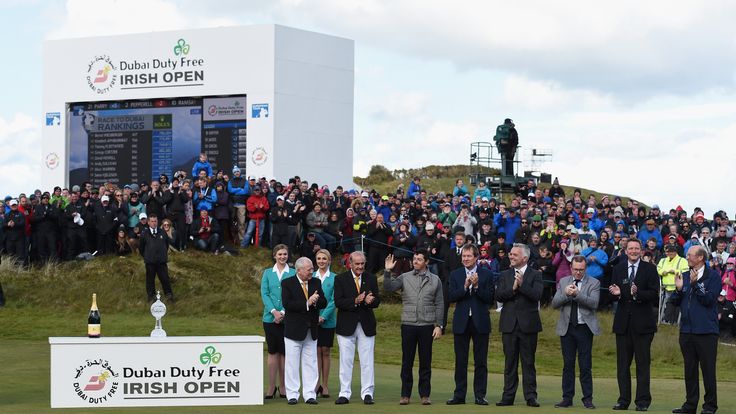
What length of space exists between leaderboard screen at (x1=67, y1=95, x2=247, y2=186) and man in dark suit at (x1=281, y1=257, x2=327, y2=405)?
1784 centimetres

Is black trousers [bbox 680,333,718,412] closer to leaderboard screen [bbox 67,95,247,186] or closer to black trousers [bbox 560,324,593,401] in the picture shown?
black trousers [bbox 560,324,593,401]

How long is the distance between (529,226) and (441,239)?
254 centimetres

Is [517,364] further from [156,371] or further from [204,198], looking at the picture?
[204,198]

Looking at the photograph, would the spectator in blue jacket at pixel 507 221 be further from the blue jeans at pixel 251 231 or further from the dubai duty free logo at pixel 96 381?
the dubai duty free logo at pixel 96 381

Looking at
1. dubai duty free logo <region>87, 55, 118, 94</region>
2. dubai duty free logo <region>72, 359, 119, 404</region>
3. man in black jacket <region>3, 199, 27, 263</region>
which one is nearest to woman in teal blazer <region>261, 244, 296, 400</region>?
dubai duty free logo <region>72, 359, 119, 404</region>

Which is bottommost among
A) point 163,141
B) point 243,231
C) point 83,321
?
point 83,321

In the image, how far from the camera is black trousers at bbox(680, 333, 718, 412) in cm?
1573

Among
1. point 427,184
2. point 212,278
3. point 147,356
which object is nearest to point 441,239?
point 212,278

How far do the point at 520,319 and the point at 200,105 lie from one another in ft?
64.6

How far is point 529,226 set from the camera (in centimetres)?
2955

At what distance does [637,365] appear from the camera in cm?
1647

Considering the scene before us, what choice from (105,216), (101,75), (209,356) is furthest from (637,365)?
(101,75)

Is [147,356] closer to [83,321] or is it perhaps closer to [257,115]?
[83,321]

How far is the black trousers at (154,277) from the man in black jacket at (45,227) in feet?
10.2
